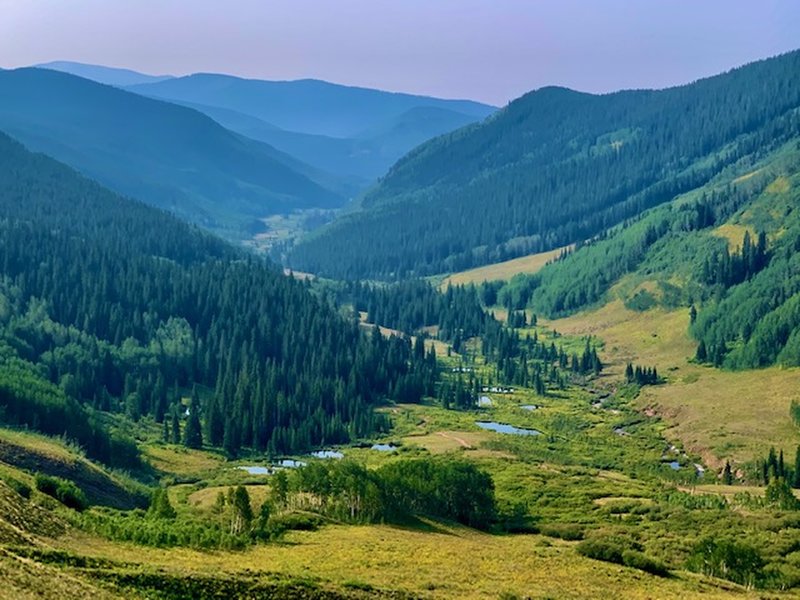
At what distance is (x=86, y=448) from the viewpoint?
5842 inches

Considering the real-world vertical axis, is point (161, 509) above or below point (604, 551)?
below

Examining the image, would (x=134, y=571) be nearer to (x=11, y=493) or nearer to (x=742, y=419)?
(x=11, y=493)

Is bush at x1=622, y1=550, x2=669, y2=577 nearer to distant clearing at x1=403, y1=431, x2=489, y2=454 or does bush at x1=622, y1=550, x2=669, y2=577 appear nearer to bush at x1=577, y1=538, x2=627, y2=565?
bush at x1=577, y1=538, x2=627, y2=565

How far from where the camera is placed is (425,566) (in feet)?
272

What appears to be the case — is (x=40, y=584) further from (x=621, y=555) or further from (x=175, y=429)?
(x=175, y=429)

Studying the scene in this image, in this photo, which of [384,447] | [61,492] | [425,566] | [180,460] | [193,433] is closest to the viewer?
[425,566]

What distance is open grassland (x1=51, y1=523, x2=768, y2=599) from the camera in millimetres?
73000

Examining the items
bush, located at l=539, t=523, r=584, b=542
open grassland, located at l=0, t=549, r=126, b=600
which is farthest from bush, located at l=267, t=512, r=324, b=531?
open grassland, located at l=0, t=549, r=126, b=600

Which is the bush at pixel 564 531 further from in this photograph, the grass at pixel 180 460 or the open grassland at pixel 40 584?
the open grassland at pixel 40 584

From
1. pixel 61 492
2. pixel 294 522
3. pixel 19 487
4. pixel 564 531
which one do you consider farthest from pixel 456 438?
pixel 19 487

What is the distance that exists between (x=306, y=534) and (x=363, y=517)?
11.7m

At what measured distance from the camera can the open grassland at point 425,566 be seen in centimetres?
7300

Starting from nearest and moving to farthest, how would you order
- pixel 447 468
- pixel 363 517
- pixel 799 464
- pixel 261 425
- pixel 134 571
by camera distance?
pixel 134 571, pixel 363 517, pixel 447 468, pixel 799 464, pixel 261 425

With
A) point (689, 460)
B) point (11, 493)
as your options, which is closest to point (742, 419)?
point (689, 460)
